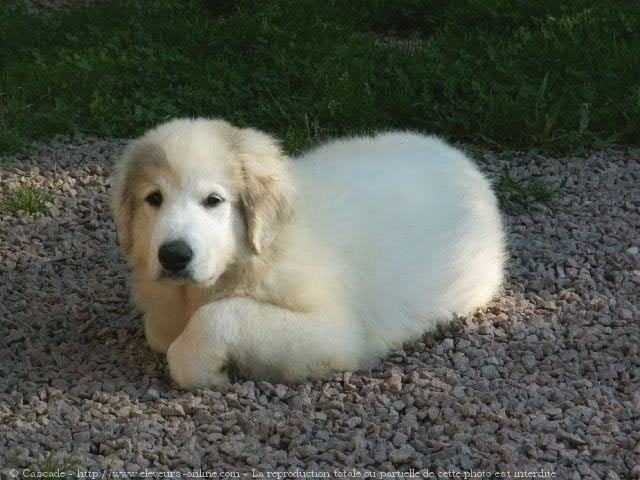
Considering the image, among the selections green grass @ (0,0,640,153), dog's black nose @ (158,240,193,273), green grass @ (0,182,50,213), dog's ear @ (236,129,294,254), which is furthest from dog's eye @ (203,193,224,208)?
green grass @ (0,0,640,153)

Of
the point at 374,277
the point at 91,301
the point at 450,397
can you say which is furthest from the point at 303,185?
the point at 91,301

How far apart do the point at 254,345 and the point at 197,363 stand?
0.27 meters

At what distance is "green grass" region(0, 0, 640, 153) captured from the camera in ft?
26.5

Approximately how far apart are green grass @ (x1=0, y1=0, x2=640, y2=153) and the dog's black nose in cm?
323

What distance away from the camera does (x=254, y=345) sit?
4.50 m

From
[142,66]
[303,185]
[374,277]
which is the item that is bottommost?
[142,66]

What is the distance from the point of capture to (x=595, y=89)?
27.1ft

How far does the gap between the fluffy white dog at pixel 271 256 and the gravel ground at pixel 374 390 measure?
0.15 meters

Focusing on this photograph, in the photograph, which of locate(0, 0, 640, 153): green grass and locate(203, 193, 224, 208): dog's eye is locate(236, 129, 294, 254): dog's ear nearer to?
locate(203, 193, 224, 208): dog's eye

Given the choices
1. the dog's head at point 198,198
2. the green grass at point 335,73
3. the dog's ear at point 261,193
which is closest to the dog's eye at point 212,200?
the dog's head at point 198,198

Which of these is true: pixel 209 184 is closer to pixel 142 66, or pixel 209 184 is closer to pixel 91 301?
pixel 91 301

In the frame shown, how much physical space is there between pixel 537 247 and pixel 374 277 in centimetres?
176

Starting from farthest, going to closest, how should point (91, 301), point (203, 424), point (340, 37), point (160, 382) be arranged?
point (340, 37), point (91, 301), point (160, 382), point (203, 424)

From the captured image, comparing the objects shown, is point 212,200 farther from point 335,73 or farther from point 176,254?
point 335,73
